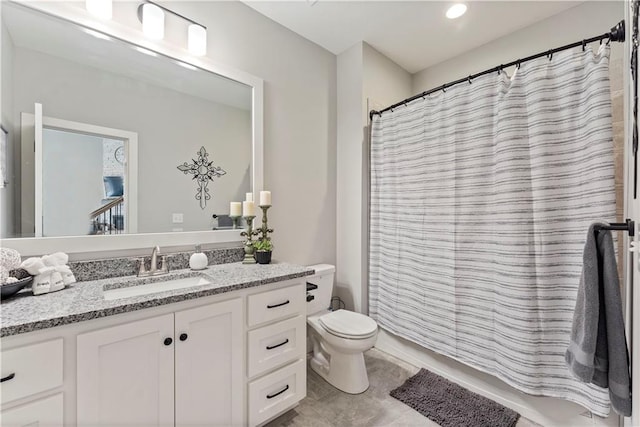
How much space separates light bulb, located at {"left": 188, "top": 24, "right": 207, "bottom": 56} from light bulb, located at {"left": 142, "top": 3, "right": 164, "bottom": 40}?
6.2 inches

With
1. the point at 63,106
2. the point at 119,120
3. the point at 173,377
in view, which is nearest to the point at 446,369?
the point at 173,377

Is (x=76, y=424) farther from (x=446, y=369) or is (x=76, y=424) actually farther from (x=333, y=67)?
(x=333, y=67)

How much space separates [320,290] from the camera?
2102 millimetres

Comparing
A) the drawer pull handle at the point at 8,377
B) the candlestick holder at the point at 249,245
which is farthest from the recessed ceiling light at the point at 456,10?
the drawer pull handle at the point at 8,377

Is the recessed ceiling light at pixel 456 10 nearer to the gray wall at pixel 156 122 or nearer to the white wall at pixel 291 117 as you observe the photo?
the white wall at pixel 291 117

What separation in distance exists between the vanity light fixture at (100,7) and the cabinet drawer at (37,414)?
5.36 ft

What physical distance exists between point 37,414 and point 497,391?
2186 millimetres

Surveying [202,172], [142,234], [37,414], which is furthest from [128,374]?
[202,172]

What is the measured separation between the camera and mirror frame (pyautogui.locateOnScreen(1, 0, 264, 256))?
1202mm

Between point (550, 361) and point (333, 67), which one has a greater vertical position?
point (333, 67)

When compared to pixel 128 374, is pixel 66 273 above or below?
above

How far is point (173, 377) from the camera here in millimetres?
1075

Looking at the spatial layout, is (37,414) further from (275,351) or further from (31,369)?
(275,351)

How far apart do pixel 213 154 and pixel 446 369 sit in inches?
85.9
